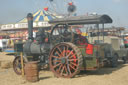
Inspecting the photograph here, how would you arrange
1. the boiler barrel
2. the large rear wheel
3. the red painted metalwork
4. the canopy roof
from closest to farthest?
the boiler barrel
the large rear wheel
the red painted metalwork
the canopy roof

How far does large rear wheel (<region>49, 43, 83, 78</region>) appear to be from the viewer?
6.91 meters

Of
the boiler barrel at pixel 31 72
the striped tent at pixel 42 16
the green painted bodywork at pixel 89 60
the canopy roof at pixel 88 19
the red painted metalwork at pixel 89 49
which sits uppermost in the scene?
the striped tent at pixel 42 16

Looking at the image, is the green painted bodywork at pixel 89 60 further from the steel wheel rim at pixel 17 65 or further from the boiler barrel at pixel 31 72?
the steel wheel rim at pixel 17 65

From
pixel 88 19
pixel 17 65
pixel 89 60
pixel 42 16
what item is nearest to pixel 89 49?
pixel 89 60

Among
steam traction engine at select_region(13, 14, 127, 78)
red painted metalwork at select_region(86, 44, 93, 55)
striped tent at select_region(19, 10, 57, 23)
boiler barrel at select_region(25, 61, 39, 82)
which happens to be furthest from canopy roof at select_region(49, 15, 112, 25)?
striped tent at select_region(19, 10, 57, 23)

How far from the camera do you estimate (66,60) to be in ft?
23.7

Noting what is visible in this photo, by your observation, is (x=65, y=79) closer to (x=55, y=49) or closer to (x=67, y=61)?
(x=67, y=61)

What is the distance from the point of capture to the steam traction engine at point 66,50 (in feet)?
23.3

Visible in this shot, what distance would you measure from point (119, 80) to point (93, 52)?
1.39 metres

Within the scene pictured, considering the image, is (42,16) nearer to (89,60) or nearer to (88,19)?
(88,19)

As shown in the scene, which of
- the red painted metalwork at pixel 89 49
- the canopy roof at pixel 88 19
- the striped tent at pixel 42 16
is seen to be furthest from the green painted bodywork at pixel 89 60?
the striped tent at pixel 42 16

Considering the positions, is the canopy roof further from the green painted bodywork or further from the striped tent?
the striped tent

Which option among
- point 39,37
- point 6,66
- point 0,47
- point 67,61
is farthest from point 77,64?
point 0,47

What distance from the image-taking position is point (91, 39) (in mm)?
12617
